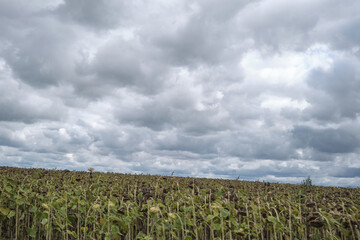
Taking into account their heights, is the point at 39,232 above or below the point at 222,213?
below

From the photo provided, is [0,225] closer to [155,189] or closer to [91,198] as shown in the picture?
[91,198]

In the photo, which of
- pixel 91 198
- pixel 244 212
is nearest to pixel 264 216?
pixel 244 212

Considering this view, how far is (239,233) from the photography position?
458cm

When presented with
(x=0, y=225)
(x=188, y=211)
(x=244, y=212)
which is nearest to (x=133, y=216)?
(x=188, y=211)

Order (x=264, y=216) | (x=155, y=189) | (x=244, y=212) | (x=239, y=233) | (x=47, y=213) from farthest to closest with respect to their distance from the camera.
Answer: (x=155, y=189), (x=47, y=213), (x=264, y=216), (x=244, y=212), (x=239, y=233)

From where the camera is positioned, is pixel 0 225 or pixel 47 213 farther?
pixel 0 225

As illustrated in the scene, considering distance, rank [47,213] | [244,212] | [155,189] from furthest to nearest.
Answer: [155,189] < [47,213] < [244,212]

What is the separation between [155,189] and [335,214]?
4.25 meters

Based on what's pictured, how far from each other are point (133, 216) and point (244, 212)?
2.01 metres

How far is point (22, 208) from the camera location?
271 inches

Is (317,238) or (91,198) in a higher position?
(91,198)

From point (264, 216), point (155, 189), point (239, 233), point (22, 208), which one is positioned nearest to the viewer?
point (239, 233)

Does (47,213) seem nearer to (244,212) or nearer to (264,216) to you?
(244,212)

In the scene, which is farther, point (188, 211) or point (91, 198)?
point (91, 198)
